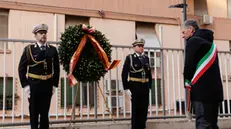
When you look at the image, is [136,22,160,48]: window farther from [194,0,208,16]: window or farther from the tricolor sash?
the tricolor sash

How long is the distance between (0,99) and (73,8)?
5.54 metres

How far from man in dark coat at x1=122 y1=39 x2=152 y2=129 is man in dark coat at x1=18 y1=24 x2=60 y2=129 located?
3.92 feet

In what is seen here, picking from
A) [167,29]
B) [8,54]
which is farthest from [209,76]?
[167,29]

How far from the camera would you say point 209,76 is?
331 cm

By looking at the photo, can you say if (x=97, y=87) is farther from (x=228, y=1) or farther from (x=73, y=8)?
(x=228, y=1)

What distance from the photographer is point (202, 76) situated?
3.30 meters

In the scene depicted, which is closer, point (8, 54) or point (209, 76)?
point (209, 76)

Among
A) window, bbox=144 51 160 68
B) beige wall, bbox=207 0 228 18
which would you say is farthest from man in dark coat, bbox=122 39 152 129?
beige wall, bbox=207 0 228 18

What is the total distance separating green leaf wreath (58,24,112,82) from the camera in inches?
183

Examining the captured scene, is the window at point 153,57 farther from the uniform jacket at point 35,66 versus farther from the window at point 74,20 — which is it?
the window at point 74,20

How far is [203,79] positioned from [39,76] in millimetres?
1911

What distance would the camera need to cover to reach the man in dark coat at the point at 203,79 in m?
3.23

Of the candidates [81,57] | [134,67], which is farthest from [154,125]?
[81,57]

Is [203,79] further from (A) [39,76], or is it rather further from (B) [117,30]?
(B) [117,30]
